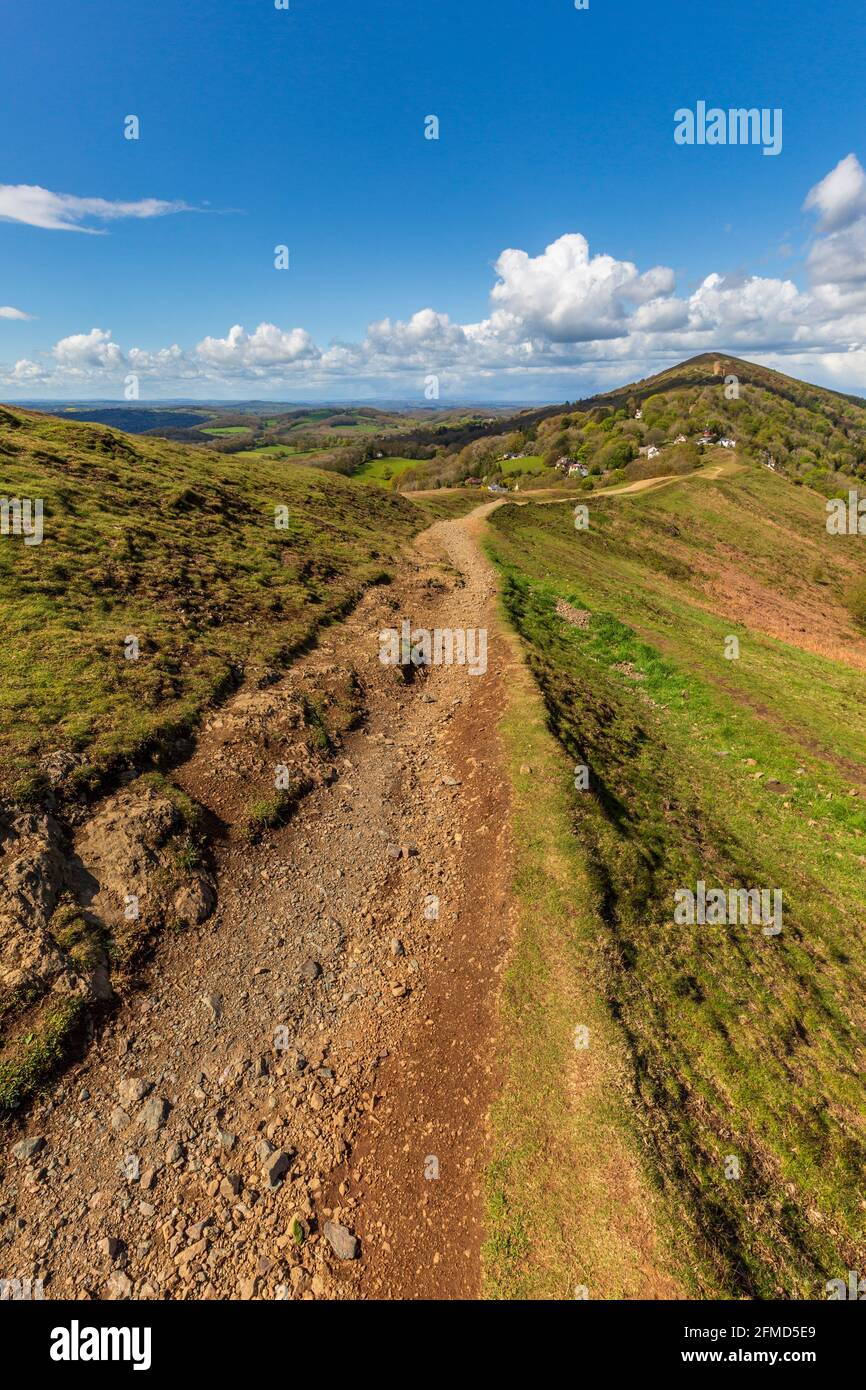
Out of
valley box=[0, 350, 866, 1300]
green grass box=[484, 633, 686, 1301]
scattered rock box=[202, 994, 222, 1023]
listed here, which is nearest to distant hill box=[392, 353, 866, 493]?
valley box=[0, 350, 866, 1300]

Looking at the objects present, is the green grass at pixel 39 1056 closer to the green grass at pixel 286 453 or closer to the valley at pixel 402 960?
the valley at pixel 402 960

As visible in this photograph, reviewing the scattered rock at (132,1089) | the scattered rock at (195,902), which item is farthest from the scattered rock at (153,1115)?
the scattered rock at (195,902)

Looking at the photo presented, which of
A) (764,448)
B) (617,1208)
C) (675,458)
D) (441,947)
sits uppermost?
(764,448)

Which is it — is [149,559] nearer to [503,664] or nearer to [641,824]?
[503,664]

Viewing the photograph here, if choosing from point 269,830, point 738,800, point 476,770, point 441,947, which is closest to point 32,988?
point 269,830

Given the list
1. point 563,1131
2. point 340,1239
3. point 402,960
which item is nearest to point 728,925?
point 563,1131
